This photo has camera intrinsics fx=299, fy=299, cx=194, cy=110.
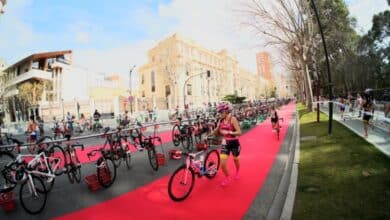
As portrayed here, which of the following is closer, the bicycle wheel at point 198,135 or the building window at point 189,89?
the bicycle wheel at point 198,135

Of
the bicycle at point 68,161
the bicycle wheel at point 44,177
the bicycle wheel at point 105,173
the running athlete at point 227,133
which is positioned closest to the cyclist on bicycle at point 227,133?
the running athlete at point 227,133

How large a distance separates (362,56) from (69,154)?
148 ft

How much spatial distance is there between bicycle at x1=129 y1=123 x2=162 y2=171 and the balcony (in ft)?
147

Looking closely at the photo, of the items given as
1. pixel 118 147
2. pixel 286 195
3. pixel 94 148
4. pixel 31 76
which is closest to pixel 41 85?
pixel 31 76

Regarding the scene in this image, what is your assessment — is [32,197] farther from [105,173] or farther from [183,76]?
[183,76]

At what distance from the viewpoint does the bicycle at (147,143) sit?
8617 millimetres

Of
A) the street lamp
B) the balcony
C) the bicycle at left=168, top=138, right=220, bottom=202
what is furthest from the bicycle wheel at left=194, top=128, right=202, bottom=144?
the balcony

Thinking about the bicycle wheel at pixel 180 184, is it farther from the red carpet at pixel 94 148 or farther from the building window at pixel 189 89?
the building window at pixel 189 89

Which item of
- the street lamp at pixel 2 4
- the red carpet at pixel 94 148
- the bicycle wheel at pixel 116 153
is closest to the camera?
the bicycle wheel at pixel 116 153

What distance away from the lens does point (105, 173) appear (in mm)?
7184

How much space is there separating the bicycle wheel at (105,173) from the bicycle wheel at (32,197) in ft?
4.25

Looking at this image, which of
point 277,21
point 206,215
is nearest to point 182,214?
point 206,215

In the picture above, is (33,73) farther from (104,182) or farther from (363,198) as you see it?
(363,198)

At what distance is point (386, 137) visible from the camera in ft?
31.4
